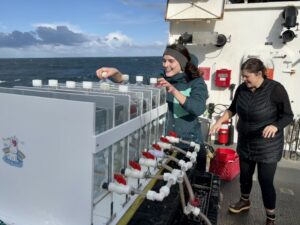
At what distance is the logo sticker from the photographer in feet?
3.63

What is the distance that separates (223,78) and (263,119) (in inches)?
91.6

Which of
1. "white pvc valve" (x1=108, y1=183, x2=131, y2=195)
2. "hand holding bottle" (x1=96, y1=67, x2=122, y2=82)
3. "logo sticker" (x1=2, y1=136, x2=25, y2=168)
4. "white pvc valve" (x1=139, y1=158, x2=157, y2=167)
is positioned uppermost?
→ "hand holding bottle" (x1=96, y1=67, x2=122, y2=82)

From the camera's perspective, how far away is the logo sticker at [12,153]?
3.63 ft

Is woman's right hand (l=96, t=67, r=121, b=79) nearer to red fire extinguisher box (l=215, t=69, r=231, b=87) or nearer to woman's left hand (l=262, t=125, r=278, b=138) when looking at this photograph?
woman's left hand (l=262, t=125, r=278, b=138)

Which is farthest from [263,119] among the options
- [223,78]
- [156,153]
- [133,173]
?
[223,78]

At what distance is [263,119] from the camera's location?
220 centimetres

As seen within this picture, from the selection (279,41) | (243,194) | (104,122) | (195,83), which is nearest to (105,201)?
(104,122)

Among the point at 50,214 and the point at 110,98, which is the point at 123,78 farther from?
the point at 50,214

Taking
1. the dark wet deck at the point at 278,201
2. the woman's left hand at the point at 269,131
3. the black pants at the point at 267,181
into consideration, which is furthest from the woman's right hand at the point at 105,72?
the dark wet deck at the point at 278,201

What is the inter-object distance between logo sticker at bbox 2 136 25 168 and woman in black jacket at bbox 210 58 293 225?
4.99ft

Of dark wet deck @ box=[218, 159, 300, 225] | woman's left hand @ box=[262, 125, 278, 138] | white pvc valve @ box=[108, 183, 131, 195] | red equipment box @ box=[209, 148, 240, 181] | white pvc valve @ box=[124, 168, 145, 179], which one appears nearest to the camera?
white pvc valve @ box=[108, 183, 131, 195]

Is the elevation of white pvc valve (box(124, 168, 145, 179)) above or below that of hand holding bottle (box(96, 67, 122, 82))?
below

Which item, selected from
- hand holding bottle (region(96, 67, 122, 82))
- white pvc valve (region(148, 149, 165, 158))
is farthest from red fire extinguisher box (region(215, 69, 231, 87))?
white pvc valve (region(148, 149, 165, 158))

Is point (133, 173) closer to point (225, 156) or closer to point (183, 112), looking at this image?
point (183, 112)
